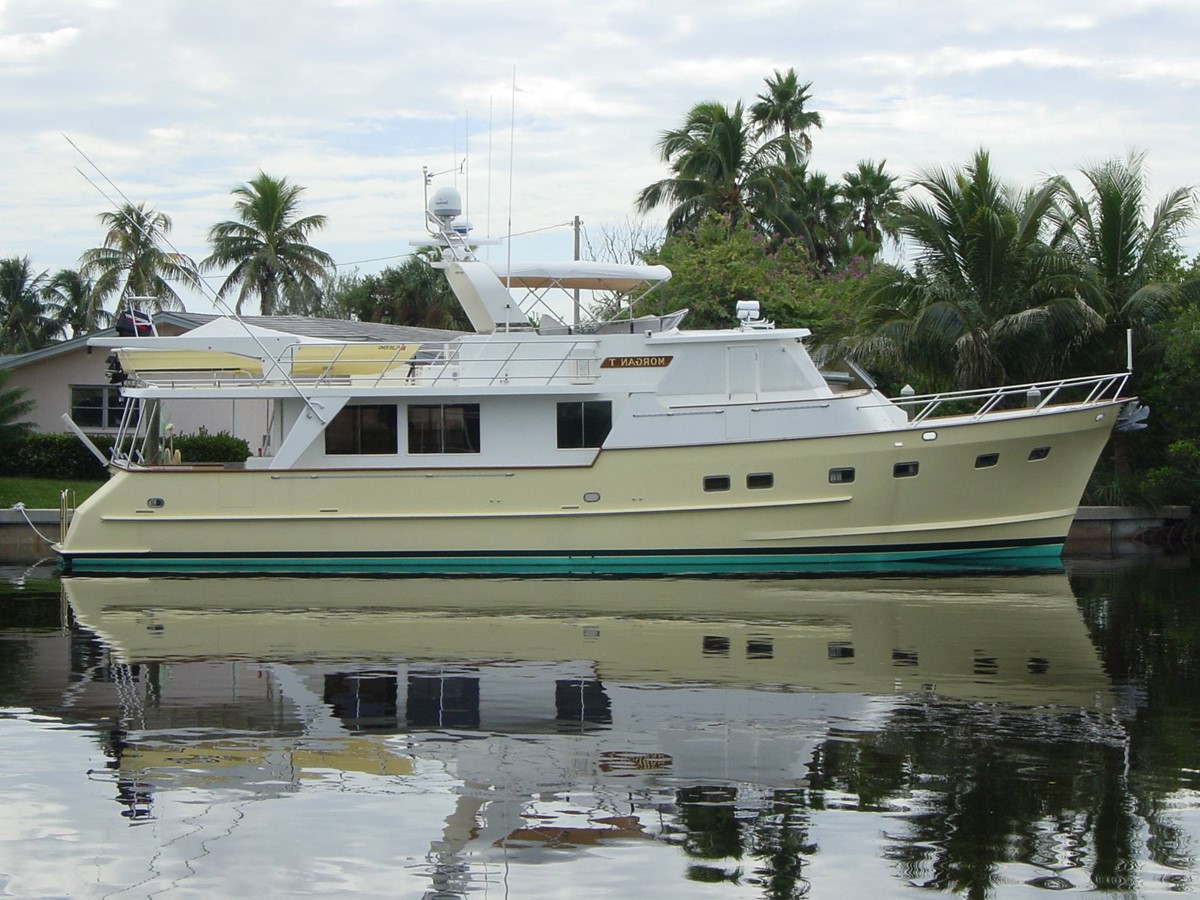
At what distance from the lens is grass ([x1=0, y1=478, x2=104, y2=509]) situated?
84.5 ft

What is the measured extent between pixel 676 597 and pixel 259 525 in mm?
6562

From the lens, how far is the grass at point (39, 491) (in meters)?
25.8

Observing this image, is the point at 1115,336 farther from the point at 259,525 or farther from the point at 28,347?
the point at 28,347

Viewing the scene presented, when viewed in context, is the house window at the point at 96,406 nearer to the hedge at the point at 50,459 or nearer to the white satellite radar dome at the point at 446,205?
the hedge at the point at 50,459

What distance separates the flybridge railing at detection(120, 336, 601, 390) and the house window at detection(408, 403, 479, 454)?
0.41 m

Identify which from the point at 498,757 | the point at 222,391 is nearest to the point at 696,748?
the point at 498,757

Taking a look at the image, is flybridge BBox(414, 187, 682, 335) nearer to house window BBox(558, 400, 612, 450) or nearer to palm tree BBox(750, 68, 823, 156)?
house window BBox(558, 400, 612, 450)

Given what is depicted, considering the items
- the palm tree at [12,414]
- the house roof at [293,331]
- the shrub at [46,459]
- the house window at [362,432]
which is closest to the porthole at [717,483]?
the house window at [362,432]

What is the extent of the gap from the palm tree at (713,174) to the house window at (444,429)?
74.4ft

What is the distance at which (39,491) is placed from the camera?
26.5m

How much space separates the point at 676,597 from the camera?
16.5 metres

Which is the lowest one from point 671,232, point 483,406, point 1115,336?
point 483,406

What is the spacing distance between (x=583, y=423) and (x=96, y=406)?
16.7 metres

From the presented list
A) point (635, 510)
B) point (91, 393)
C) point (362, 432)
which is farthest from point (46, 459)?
point (635, 510)
